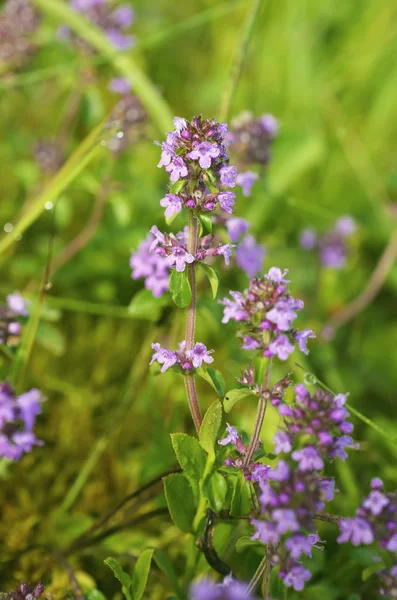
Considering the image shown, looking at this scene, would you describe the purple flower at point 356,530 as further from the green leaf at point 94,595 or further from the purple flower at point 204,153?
the purple flower at point 204,153

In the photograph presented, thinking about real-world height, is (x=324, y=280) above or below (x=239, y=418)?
above

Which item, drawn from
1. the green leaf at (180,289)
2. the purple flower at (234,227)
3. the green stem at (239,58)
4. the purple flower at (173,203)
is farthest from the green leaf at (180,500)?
the green stem at (239,58)

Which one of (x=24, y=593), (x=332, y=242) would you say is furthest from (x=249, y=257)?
(x=24, y=593)

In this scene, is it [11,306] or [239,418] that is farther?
[239,418]

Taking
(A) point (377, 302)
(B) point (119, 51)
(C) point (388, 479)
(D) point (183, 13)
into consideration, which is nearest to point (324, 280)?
(A) point (377, 302)

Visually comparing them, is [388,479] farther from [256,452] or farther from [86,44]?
[86,44]

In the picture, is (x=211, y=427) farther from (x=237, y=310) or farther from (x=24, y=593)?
(x=24, y=593)

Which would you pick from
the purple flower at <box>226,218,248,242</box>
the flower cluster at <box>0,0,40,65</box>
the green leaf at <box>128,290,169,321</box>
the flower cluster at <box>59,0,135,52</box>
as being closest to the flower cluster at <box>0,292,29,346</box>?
the green leaf at <box>128,290,169,321</box>
